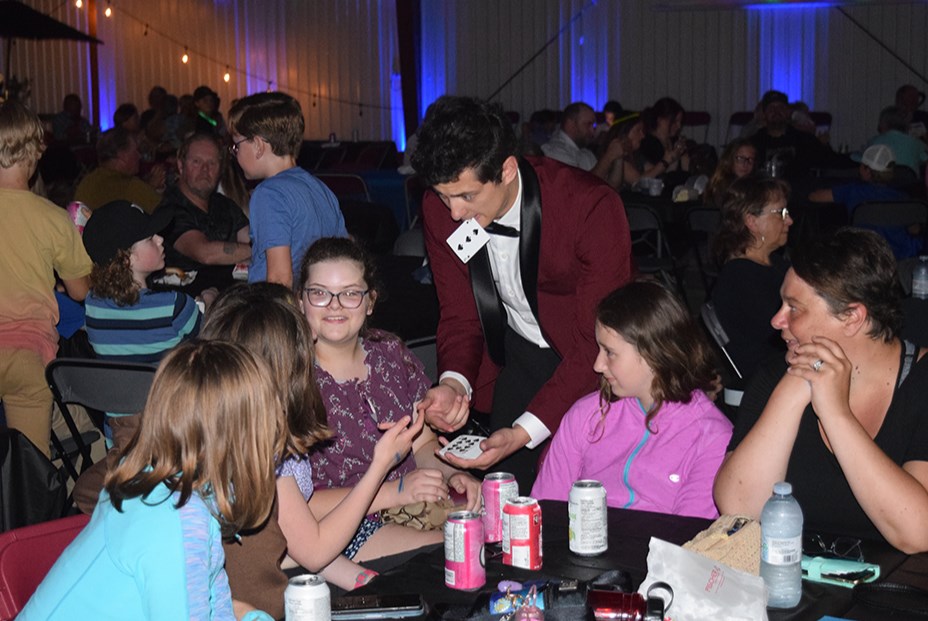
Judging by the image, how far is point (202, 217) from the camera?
17.2ft

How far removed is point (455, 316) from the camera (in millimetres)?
3244

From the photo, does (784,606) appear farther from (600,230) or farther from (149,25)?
(149,25)

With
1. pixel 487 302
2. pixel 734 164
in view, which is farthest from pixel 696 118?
pixel 487 302

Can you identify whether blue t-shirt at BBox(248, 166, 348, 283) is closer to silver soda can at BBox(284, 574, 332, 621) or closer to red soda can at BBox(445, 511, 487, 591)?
red soda can at BBox(445, 511, 487, 591)

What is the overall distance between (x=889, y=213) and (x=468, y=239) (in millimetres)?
4545

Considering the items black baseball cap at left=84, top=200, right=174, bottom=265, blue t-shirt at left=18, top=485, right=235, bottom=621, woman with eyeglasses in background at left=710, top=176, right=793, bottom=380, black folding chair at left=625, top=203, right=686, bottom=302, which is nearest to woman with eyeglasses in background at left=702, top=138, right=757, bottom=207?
black folding chair at left=625, top=203, right=686, bottom=302

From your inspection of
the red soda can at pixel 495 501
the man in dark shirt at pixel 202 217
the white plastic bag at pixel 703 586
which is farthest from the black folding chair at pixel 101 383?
the white plastic bag at pixel 703 586

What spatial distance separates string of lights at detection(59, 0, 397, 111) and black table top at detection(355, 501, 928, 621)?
44.7 ft

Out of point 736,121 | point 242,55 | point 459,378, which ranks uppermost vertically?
point 242,55

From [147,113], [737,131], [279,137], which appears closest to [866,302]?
[279,137]

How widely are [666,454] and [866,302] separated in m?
0.62

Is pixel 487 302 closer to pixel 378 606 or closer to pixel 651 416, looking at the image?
pixel 651 416

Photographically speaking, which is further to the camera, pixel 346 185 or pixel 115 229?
pixel 346 185

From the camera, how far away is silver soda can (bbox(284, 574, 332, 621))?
164 cm
